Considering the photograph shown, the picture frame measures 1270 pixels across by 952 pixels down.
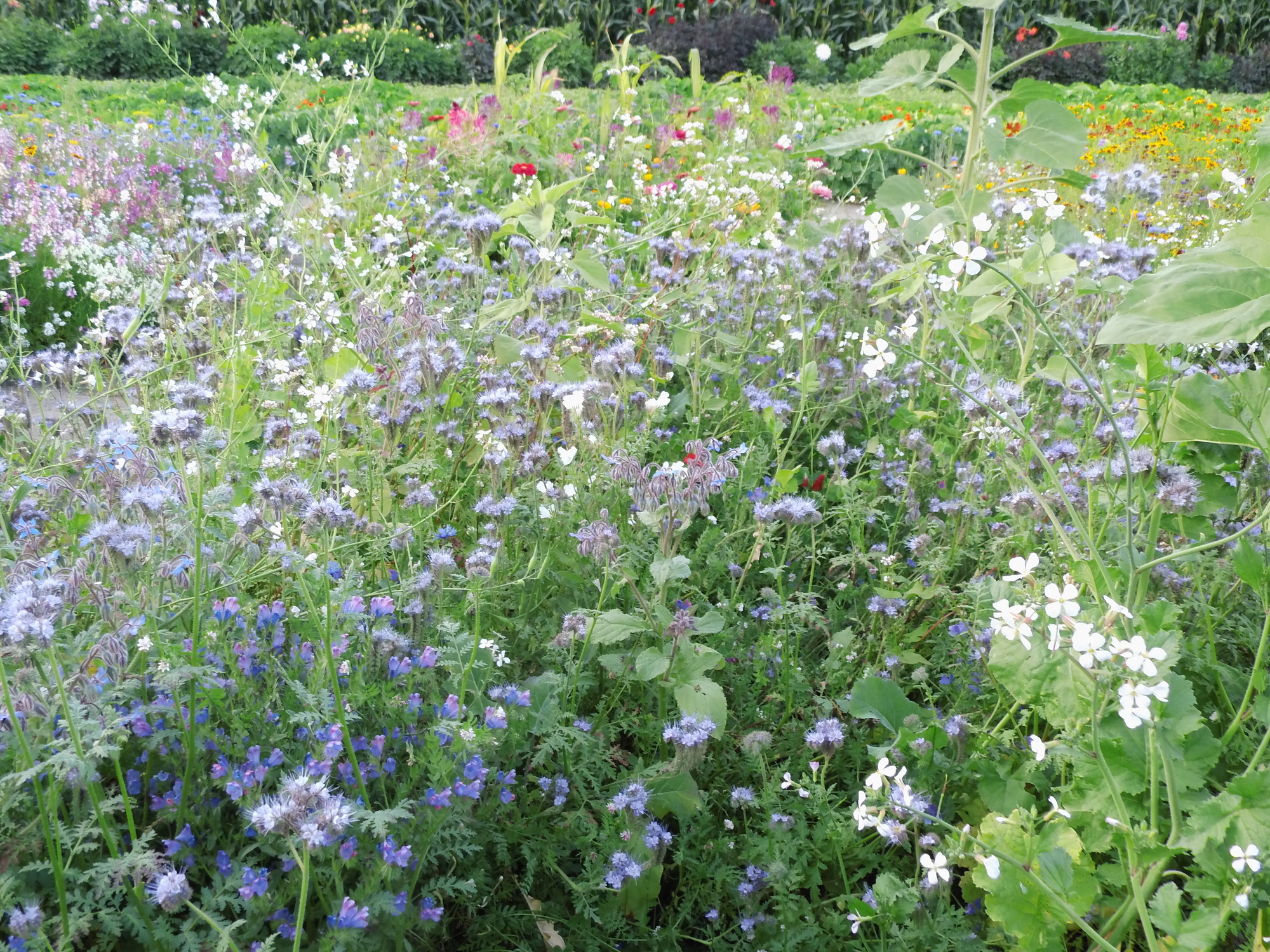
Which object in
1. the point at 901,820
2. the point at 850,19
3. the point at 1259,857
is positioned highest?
the point at 850,19

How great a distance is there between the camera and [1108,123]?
8484mm

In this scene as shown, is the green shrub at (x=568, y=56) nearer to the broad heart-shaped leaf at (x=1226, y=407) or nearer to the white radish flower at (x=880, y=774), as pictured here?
the broad heart-shaped leaf at (x=1226, y=407)

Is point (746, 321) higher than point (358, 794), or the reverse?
point (746, 321)

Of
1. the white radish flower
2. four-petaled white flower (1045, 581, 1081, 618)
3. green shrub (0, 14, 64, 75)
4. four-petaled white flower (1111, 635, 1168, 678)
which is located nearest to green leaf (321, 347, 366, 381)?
the white radish flower

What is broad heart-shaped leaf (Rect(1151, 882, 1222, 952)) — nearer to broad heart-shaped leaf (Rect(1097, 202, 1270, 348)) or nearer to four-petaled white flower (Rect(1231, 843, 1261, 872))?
four-petaled white flower (Rect(1231, 843, 1261, 872))

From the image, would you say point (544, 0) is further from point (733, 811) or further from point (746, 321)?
point (733, 811)

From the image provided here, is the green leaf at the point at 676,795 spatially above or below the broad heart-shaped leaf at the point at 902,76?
below

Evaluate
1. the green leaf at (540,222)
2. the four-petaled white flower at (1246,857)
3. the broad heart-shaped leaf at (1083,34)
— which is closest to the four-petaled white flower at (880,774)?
the four-petaled white flower at (1246,857)

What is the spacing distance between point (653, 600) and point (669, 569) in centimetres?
34

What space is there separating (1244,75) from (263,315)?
16.4 metres

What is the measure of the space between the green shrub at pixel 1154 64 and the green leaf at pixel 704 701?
1506 centimetres


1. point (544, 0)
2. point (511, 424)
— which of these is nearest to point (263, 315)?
point (511, 424)

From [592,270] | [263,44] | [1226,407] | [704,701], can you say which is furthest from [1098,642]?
[263,44]

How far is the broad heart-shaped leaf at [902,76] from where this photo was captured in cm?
285
